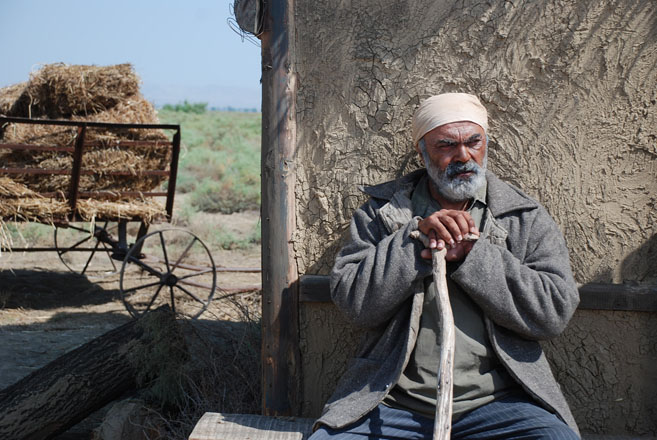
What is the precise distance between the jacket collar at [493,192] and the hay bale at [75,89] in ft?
17.3

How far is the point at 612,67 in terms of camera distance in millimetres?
3066

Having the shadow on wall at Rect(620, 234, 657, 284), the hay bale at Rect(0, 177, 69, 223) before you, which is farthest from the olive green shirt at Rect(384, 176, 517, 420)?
the hay bale at Rect(0, 177, 69, 223)

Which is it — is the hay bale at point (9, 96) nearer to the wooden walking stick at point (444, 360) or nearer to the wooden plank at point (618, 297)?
the wooden walking stick at point (444, 360)

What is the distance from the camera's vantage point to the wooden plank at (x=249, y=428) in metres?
2.94

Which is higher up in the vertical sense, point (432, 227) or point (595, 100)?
point (595, 100)

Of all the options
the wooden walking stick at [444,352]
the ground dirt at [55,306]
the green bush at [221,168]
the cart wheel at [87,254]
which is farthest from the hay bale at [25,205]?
the wooden walking stick at [444,352]

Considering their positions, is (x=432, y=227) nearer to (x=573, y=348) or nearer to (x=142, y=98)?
(x=573, y=348)

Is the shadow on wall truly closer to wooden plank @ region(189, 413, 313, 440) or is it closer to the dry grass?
wooden plank @ region(189, 413, 313, 440)

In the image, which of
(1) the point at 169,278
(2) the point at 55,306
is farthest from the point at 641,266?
(2) the point at 55,306

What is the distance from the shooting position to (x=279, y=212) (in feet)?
10.7

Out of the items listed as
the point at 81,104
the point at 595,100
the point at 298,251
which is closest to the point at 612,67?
the point at 595,100

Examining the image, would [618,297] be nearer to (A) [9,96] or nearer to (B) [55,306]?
(B) [55,306]

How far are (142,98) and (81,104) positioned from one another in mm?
679

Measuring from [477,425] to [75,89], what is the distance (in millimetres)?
6194
